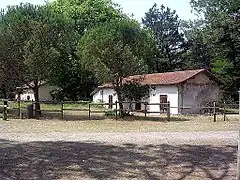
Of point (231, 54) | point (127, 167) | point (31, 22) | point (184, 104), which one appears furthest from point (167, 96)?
point (127, 167)

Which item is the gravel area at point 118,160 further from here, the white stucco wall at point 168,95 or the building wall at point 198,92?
the building wall at point 198,92

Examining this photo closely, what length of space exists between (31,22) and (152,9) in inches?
2204

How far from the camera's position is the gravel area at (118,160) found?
7.49 m

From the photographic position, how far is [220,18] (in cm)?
4134

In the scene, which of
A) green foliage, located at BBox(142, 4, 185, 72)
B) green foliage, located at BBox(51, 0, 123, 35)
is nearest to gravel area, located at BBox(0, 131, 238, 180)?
green foliage, located at BBox(51, 0, 123, 35)

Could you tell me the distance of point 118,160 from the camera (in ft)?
28.3

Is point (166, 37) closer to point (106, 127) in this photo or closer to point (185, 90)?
point (185, 90)

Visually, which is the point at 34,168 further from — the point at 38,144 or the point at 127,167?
the point at 38,144

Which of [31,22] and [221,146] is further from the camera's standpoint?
[31,22]

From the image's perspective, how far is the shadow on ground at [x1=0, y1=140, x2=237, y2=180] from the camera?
7.50 m

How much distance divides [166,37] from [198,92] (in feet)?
129

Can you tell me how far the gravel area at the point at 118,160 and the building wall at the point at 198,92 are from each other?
2172cm

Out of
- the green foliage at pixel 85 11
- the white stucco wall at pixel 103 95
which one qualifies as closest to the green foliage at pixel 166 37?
the green foliage at pixel 85 11

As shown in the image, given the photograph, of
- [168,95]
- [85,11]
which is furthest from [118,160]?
[85,11]
